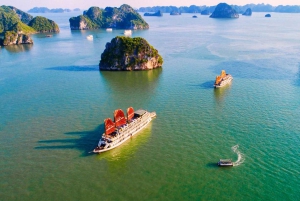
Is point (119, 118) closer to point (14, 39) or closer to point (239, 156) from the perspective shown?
A: point (239, 156)

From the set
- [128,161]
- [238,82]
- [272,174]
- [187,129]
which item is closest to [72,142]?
[128,161]

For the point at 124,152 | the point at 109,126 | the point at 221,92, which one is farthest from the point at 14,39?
the point at 124,152

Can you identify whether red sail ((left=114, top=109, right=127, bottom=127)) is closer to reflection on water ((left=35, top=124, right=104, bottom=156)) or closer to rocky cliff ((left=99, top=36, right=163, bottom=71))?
reflection on water ((left=35, top=124, right=104, bottom=156))

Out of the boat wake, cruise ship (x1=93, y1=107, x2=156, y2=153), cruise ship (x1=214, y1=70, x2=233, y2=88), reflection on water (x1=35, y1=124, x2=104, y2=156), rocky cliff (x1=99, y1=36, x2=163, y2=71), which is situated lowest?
the boat wake

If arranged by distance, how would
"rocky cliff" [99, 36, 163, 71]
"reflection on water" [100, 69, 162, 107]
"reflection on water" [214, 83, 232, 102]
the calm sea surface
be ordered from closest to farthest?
the calm sea surface < "reflection on water" [214, 83, 232, 102] < "reflection on water" [100, 69, 162, 107] < "rocky cliff" [99, 36, 163, 71]

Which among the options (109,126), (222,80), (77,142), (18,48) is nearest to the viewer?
(109,126)

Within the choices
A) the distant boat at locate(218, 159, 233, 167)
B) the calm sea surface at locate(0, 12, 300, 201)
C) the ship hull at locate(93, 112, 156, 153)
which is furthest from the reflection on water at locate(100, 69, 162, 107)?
the distant boat at locate(218, 159, 233, 167)

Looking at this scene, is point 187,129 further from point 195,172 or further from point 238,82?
point 238,82

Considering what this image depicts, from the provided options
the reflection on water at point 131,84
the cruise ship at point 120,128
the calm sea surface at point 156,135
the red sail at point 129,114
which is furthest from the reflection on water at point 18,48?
the cruise ship at point 120,128
